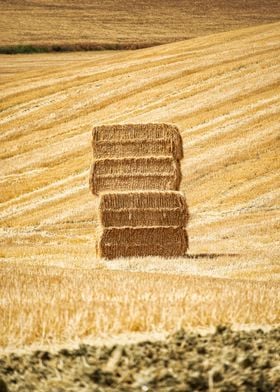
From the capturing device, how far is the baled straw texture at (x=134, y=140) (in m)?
18.0

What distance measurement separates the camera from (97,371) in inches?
201

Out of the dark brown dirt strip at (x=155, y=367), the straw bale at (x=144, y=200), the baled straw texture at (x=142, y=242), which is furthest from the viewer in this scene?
the straw bale at (x=144, y=200)

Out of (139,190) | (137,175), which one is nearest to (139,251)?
(139,190)

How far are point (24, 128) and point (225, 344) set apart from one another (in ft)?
94.8

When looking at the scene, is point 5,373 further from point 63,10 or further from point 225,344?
point 63,10

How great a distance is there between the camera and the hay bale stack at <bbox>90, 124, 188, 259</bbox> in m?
16.2

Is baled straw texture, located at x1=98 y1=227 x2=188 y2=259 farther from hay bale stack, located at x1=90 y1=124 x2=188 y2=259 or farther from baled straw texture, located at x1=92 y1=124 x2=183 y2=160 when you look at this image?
baled straw texture, located at x1=92 y1=124 x2=183 y2=160

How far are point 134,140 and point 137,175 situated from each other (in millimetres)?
970

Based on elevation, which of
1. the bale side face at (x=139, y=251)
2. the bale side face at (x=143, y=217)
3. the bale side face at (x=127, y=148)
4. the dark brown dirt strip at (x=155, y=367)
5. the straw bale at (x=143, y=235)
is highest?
the bale side face at (x=127, y=148)

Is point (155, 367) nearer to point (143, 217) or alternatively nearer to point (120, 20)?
point (143, 217)

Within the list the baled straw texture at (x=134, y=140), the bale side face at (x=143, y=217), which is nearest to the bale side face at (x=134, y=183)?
the baled straw texture at (x=134, y=140)

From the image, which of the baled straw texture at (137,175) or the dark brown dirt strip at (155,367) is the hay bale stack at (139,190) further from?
the dark brown dirt strip at (155,367)

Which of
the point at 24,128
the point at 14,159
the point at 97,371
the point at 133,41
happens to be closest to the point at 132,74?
the point at 24,128

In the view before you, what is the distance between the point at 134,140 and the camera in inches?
714
